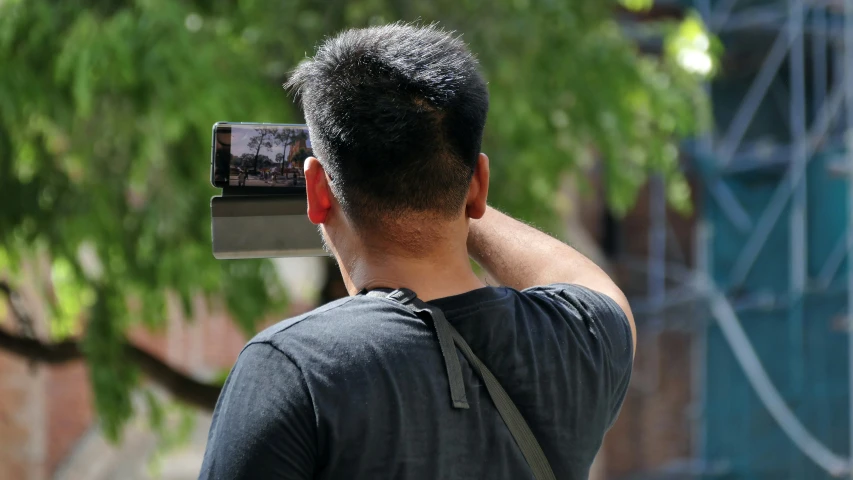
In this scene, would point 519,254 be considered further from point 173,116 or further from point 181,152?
point 181,152

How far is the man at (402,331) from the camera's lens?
52.2 inches

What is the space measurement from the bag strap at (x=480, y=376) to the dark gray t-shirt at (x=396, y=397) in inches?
0.4

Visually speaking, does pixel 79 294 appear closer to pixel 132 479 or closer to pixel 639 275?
pixel 132 479

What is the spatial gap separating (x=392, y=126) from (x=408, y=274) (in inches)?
8.1

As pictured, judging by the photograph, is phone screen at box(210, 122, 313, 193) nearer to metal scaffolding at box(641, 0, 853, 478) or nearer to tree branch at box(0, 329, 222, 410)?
tree branch at box(0, 329, 222, 410)

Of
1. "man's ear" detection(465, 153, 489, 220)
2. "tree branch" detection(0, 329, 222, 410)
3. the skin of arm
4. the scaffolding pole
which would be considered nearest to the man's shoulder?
"man's ear" detection(465, 153, 489, 220)

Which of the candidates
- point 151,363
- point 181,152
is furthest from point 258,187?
point 151,363

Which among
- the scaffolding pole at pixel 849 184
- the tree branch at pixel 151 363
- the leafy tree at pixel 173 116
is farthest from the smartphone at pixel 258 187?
the scaffolding pole at pixel 849 184

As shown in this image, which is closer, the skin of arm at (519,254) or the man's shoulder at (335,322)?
the man's shoulder at (335,322)

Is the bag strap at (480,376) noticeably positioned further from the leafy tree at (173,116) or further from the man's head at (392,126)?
the leafy tree at (173,116)

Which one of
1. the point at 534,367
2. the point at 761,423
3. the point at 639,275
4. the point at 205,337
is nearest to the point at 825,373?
the point at 761,423

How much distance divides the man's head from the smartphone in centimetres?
19

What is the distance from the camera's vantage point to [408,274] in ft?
4.91

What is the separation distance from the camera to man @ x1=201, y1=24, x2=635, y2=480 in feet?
4.35
